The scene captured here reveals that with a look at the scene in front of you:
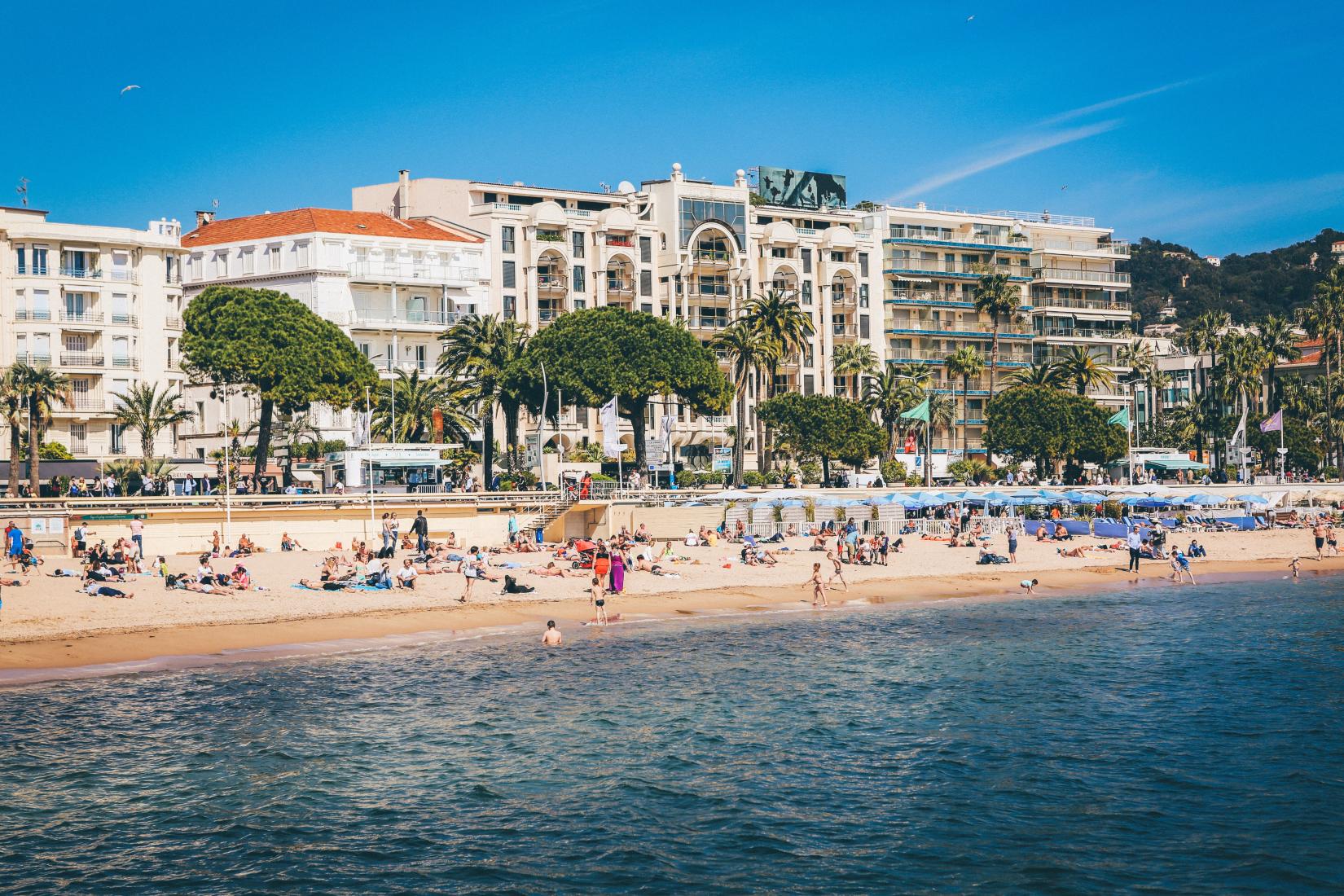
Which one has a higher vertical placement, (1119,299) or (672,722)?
(1119,299)

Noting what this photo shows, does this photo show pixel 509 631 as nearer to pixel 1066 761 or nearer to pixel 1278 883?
pixel 1066 761

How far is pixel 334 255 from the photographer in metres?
91.9

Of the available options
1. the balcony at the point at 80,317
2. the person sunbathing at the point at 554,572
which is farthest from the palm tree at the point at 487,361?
the person sunbathing at the point at 554,572

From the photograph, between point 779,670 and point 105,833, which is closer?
point 105,833

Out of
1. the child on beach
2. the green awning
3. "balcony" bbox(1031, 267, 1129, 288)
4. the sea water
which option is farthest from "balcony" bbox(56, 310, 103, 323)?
"balcony" bbox(1031, 267, 1129, 288)

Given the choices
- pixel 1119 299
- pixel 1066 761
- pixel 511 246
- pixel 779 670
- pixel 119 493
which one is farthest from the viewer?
pixel 1119 299

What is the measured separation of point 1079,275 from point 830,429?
53.3 m

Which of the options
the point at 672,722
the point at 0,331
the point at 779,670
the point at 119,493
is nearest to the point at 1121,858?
the point at 672,722

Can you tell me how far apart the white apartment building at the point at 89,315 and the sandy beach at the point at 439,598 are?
1435 inches

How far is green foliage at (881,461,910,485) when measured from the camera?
291 ft

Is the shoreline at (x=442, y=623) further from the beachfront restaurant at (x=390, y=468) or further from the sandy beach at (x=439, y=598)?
the beachfront restaurant at (x=390, y=468)

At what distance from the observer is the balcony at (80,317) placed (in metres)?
82.4

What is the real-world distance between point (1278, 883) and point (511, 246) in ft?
280

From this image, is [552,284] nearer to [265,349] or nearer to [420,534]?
[265,349]
